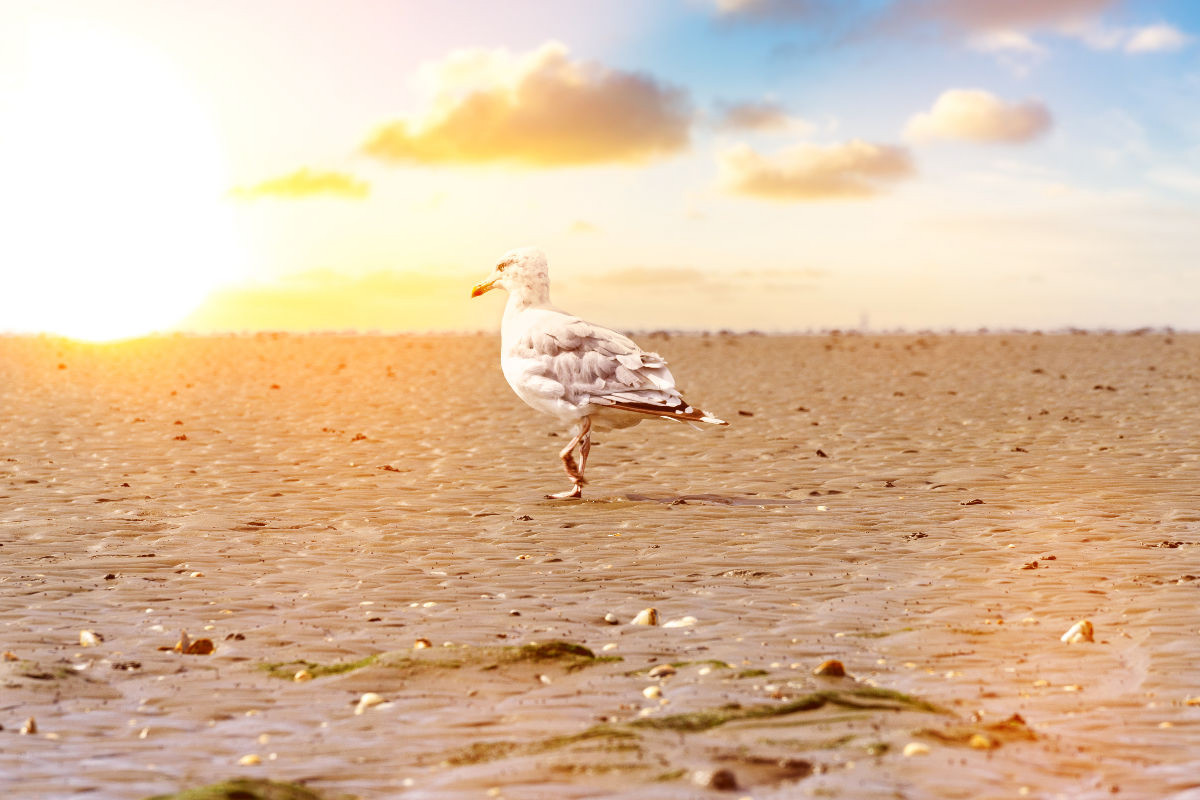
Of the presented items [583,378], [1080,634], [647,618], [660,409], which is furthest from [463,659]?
[583,378]

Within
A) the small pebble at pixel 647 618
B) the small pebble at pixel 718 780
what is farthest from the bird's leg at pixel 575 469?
the small pebble at pixel 718 780

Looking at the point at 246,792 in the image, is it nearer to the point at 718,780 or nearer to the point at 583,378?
the point at 718,780

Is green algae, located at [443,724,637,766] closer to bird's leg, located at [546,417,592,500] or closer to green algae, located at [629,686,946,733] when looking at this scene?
green algae, located at [629,686,946,733]

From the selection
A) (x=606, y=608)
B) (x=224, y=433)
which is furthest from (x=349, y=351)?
(x=606, y=608)

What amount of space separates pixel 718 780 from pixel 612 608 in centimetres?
368

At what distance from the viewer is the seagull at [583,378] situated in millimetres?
13562

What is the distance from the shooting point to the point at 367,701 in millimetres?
6688

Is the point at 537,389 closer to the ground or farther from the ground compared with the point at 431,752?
farther from the ground

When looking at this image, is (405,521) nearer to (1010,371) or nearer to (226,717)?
(226,717)

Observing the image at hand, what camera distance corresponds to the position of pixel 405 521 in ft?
42.3

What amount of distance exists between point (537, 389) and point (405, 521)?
2.08 meters

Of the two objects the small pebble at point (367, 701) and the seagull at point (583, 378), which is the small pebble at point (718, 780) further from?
the seagull at point (583, 378)

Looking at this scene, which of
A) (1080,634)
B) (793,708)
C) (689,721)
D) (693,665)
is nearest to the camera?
(689,721)

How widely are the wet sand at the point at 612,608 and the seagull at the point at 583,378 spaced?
93 cm
